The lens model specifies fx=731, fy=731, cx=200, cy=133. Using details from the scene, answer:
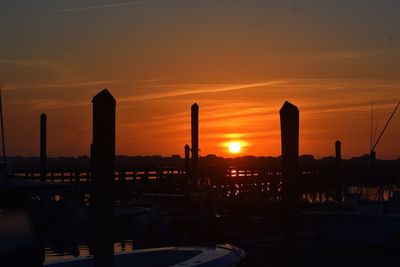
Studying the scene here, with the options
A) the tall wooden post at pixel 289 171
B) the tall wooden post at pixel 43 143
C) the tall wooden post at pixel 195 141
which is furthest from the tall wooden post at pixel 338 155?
the tall wooden post at pixel 289 171

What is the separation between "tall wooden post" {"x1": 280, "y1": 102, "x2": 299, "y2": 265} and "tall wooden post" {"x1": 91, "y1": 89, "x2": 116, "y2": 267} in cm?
345

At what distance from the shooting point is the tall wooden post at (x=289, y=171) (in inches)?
509

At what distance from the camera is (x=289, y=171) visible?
1297 cm

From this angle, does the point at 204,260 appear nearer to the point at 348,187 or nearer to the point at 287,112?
the point at 287,112

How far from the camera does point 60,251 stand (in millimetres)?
18344

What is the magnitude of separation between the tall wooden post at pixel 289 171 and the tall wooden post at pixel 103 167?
11.3ft

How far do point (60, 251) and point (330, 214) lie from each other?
7095mm

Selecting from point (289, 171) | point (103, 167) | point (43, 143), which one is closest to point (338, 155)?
point (43, 143)

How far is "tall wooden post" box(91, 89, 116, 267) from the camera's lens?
10820 millimetres

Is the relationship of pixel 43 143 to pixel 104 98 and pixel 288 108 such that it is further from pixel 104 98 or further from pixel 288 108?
pixel 104 98

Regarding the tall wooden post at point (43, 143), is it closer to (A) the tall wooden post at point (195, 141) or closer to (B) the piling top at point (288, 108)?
(A) the tall wooden post at point (195, 141)

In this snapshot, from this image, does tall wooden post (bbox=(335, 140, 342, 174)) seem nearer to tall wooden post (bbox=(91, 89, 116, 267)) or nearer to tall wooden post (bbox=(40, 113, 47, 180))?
tall wooden post (bbox=(40, 113, 47, 180))

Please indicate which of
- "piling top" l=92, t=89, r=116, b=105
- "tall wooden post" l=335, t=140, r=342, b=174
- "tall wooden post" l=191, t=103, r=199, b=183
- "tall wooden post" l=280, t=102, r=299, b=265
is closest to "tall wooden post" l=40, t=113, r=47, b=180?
"tall wooden post" l=191, t=103, r=199, b=183

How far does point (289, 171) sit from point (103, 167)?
12.0 feet
